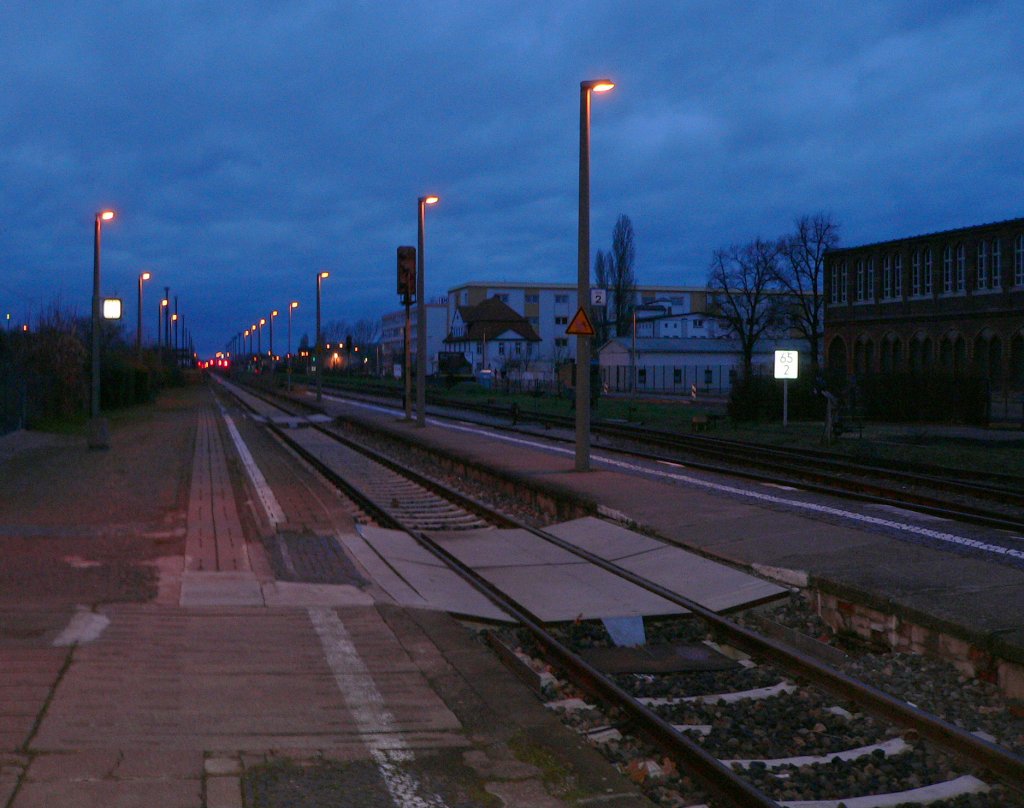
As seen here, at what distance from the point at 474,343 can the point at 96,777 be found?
389ft

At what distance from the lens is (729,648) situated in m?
8.87

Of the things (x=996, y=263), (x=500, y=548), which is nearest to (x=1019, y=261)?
(x=996, y=263)

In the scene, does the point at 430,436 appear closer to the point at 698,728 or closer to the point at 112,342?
the point at 698,728

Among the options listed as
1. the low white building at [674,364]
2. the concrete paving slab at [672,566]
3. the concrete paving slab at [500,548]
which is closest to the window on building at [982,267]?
the low white building at [674,364]

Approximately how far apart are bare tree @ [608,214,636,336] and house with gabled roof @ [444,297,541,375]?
46.2 ft

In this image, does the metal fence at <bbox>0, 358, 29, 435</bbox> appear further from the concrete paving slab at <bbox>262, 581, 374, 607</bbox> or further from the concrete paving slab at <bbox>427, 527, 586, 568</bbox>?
the concrete paving slab at <bbox>262, 581, 374, 607</bbox>

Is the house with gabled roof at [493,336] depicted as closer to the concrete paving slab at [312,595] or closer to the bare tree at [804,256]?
the bare tree at [804,256]

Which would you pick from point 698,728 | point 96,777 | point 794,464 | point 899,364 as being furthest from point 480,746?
point 899,364

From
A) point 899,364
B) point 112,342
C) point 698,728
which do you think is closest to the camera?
point 698,728

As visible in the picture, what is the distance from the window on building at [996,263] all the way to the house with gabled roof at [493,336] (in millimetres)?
67355

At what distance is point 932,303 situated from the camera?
187 feet

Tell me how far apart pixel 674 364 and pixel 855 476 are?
65.4 metres

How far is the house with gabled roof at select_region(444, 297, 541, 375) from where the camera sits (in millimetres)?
121613

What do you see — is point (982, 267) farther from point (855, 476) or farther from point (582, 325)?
point (582, 325)
